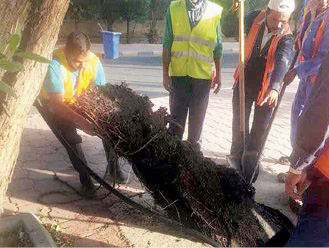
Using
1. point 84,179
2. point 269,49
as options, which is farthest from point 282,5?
point 84,179

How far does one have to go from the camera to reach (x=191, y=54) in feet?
13.6

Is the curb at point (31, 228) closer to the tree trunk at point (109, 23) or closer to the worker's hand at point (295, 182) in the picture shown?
the worker's hand at point (295, 182)

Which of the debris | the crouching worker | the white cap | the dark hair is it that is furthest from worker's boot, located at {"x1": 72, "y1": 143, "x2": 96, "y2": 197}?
the white cap

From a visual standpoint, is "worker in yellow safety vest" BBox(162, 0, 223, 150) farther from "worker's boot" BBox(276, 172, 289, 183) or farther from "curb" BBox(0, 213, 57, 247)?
"curb" BBox(0, 213, 57, 247)

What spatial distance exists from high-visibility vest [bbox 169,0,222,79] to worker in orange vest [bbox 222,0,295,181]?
287mm

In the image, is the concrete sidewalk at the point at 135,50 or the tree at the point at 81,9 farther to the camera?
the tree at the point at 81,9

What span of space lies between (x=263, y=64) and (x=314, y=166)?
2.22 meters

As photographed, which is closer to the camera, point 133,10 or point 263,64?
point 263,64

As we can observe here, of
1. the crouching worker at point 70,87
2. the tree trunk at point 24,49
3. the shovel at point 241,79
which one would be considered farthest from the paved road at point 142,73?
the tree trunk at point 24,49

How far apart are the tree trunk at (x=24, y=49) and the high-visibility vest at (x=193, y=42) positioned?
2171mm

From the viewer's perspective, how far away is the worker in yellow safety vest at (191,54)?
4.11 m

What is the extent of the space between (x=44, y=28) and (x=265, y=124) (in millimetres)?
2829

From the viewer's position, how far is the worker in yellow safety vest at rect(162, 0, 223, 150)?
4.11 m

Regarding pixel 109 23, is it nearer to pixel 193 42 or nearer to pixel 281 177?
pixel 193 42
